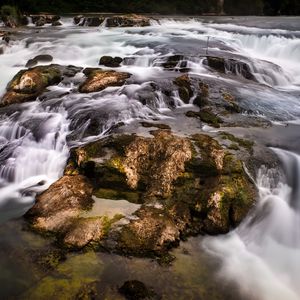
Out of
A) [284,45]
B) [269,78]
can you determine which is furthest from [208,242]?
[284,45]

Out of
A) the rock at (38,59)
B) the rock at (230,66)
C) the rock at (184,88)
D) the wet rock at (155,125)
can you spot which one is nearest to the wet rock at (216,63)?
the rock at (230,66)

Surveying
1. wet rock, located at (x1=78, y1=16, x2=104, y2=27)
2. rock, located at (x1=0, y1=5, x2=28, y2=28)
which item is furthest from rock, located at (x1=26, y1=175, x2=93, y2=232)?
wet rock, located at (x1=78, y1=16, x2=104, y2=27)

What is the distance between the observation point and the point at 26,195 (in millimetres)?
7930

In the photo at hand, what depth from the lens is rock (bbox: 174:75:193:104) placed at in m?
11.8

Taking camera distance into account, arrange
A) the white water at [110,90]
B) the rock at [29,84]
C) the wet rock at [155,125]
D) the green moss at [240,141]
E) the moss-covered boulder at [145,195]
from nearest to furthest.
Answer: the moss-covered boulder at [145,195], the green moss at [240,141], the white water at [110,90], the wet rock at [155,125], the rock at [29,84]

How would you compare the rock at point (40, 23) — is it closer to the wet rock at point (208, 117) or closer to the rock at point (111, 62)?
the rock at point (111, 62)

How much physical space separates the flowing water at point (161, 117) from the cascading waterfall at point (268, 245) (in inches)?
0.7

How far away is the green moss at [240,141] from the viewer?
8.72 meters

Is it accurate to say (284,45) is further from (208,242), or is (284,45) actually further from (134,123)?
(208,242)

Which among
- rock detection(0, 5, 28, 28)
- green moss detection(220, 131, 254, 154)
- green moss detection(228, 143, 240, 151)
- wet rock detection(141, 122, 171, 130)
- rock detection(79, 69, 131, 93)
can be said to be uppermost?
rock detection(79, 69, 131, 93)

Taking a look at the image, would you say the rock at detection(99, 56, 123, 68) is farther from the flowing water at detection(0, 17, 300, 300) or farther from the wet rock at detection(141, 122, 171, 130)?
the wet rock at detection(141, 122, 171, 130)

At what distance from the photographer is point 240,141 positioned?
902 cm

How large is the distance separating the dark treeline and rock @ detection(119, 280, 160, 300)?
34667mm

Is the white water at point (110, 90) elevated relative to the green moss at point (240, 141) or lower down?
lower down
